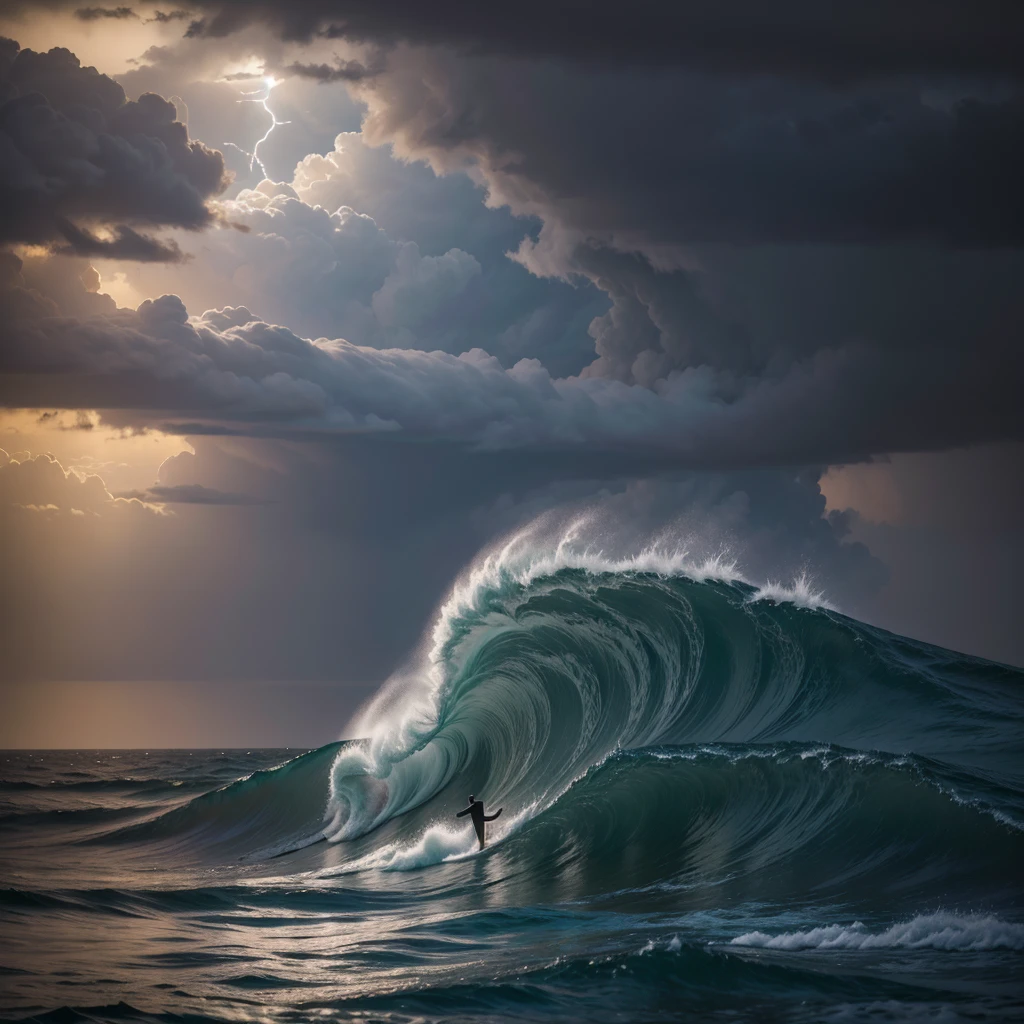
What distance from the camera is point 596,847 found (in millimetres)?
14953

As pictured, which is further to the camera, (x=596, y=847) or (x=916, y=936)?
(x=596, y=847)

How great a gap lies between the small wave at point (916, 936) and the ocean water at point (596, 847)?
0.03 meters

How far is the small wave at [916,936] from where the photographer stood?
379 inches

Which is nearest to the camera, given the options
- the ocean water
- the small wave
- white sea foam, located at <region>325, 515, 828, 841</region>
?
the ocean water

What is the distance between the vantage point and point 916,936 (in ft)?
32.6

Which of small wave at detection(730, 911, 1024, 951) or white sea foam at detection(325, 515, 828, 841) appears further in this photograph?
white sea foam at detection(325, 515, 828, 841)

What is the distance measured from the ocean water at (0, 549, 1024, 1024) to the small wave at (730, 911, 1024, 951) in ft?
0.09

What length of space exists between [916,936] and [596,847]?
5624 mm

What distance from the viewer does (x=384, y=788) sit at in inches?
869

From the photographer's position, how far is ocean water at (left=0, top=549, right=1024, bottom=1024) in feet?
29.9

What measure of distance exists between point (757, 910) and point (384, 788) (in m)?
11.8

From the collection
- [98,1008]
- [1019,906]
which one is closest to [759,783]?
[1019,906]

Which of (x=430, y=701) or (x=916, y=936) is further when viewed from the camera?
(x=430, y=701)

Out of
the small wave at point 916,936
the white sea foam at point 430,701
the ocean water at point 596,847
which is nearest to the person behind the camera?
the ocean water at point 596,847
